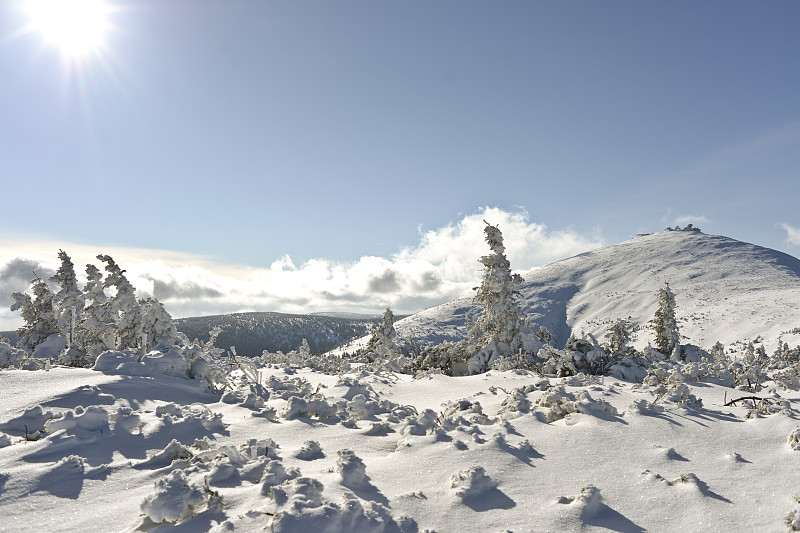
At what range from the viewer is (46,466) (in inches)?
167

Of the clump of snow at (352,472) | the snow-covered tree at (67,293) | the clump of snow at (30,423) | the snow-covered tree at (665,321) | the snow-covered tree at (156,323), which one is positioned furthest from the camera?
the snow-covered tree at (665,321)

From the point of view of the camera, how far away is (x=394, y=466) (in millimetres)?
4625

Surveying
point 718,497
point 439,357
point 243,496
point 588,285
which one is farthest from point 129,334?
point 588,285

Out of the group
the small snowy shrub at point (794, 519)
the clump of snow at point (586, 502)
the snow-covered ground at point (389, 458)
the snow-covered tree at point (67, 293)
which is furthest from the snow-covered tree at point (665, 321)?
the snow-covered tree at point (67, 293)

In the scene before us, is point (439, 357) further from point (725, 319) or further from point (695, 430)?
point (725, 319)

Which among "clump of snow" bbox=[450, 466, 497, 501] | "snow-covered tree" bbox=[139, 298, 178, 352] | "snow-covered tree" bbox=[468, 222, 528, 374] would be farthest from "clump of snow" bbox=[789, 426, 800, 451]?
"snow-covered tree" bbox=[139, 298, 178, 352]

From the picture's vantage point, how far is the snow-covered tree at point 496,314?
16062mm

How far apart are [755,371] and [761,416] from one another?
4.40m

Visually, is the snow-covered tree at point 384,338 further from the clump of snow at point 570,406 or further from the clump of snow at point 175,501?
the clump of snow at point 175,501

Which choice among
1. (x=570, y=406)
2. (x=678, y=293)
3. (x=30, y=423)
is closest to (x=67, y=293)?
(x=30, y=423)

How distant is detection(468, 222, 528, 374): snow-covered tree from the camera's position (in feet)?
52.7

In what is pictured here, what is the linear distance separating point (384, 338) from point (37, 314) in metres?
21.9

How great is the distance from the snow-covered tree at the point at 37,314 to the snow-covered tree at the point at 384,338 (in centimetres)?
1962

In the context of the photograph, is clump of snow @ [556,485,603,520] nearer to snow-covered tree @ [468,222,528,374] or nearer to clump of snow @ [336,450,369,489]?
clump of snow @ [336,450,369,489]
